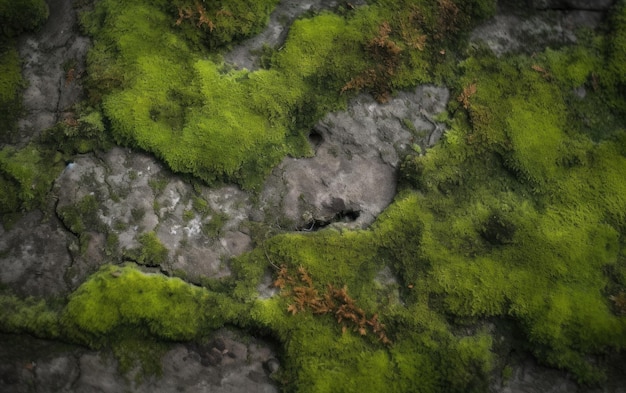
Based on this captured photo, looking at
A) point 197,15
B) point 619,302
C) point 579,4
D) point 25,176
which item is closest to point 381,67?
point 197,15

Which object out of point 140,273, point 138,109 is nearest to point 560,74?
point 138,109

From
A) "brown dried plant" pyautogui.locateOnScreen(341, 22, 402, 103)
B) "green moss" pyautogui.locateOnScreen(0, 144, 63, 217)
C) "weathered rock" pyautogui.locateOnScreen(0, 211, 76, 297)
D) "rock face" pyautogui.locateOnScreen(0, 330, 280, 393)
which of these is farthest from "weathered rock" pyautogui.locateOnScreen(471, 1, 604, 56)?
"weathered rock" pyautogui.locateOnScreen(0, 211, 76, 297)

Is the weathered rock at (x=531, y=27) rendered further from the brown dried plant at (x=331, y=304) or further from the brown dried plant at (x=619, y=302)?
the brown dried plant at (x=331, y=304)

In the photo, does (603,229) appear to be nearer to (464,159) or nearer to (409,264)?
(464,159)

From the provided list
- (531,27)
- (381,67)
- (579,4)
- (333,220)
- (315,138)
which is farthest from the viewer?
(579,4)

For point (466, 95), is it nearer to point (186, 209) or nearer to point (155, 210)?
point (186, 209)

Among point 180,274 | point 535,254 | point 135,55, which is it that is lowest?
point 180,274
